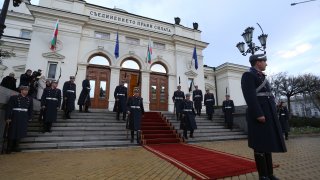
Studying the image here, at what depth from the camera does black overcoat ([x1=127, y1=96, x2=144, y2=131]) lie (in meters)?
7.64

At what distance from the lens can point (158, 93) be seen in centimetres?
1583

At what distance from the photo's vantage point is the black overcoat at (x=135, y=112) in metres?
7.64

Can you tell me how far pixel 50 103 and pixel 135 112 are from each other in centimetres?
333

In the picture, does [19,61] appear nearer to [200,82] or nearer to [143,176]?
[200,82]

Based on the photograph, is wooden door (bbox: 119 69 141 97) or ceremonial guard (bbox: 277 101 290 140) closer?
ceremonial guard (bbox: 277 101 290 140)

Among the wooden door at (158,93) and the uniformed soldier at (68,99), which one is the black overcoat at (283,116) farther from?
the uniformed soldier at (68,99)

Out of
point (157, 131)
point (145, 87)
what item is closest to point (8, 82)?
point (157, 131)

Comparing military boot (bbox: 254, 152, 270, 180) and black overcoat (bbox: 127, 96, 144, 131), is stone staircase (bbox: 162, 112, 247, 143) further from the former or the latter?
military boot (bbox: 254, 152, 270, 180)

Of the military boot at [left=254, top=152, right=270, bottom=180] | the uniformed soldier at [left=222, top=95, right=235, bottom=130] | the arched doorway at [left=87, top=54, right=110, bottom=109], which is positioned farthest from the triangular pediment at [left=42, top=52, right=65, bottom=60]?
the military boot at [left=254, top=152, right=270, bottom=180]

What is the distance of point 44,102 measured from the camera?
761cm

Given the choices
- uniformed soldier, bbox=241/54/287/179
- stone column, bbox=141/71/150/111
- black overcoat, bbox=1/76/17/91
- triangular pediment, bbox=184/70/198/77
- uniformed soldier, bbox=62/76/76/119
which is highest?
triangular pediment, bbox=184/70/198/77

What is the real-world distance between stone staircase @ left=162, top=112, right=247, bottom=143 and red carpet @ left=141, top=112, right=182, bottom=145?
44cm

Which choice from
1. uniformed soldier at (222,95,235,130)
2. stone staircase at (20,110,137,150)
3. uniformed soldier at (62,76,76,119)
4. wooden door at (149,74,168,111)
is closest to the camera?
stone staircase at (20,110,137,150)

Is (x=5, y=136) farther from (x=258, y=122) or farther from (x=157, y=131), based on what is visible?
(x=258, y=122)
